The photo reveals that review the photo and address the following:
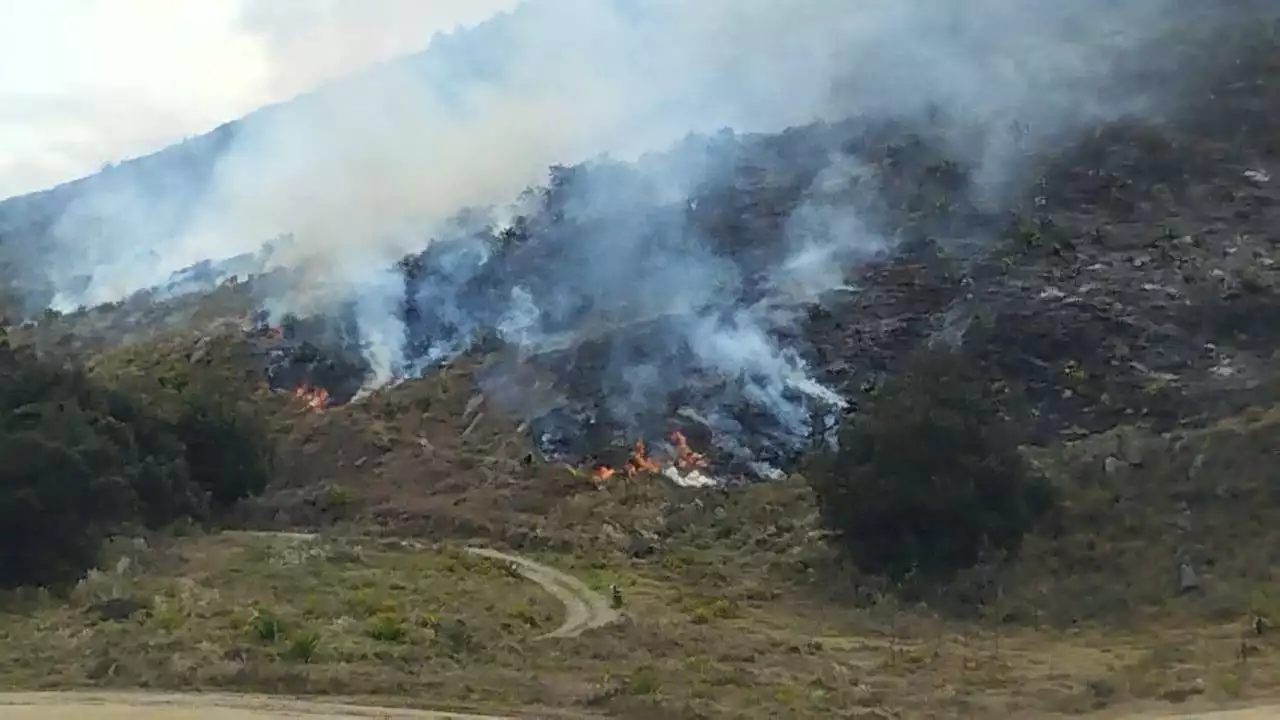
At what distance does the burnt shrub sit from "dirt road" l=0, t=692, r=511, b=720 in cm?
1765

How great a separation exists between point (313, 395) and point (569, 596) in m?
31.6

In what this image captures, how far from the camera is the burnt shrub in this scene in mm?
31266

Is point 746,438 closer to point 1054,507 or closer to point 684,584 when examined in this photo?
point 684,584

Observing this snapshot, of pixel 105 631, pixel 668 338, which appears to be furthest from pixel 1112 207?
pixel 105 631

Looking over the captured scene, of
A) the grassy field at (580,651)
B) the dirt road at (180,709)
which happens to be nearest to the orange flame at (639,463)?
the grassy field at (580,651)

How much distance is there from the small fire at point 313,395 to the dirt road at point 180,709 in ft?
133

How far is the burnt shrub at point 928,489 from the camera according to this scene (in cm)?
3127

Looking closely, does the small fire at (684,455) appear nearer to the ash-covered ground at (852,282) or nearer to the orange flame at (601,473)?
the ash-covered ground at (852,282)

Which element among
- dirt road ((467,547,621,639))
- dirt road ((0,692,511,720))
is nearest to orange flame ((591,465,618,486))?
dirt road ((467,547,621,639))

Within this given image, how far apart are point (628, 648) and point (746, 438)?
1063 inches

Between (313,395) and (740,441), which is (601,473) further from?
(313,395)

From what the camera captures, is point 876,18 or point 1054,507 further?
point 876,18

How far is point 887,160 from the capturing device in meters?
70.1

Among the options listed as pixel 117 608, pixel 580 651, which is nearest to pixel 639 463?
pixel 117 608
